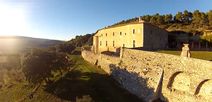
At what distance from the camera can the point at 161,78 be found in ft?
129

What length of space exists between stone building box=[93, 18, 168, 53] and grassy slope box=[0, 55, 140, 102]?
12.4m

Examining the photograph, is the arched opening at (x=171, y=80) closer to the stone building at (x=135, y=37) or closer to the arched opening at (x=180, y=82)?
the arched opening at (x=180, y=82)

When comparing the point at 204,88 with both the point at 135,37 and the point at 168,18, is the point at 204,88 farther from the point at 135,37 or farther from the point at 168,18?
the point at 168,18

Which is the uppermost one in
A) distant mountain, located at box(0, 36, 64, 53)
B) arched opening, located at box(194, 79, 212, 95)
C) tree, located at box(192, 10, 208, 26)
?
tree, located at box(192, 10, 208, 26)

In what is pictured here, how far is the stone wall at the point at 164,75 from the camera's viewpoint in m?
33.1

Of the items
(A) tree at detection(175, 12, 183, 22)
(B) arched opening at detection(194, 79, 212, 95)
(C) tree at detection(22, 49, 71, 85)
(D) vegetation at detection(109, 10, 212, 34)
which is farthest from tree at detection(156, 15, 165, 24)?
(B) arched opening at detection(194, 79, 212, 95)

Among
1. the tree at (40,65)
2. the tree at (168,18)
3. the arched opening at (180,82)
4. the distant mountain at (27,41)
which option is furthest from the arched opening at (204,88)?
the distant mountain at (27,41)

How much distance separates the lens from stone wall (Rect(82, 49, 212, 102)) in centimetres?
3310

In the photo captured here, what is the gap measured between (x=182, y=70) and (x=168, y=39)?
143 feet

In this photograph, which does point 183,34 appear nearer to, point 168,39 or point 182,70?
point 168,39

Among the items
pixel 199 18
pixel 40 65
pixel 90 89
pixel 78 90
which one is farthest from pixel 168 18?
pixel 78 90

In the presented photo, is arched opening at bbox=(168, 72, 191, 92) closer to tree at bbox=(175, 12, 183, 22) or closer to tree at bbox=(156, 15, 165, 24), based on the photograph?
tree at bbox=(156, 15, 165, 24)

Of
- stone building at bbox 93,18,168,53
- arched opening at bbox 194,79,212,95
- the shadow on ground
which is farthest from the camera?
stone building at bbox 93,18,168,53

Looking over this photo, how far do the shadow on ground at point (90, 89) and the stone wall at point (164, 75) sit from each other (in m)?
1.34
